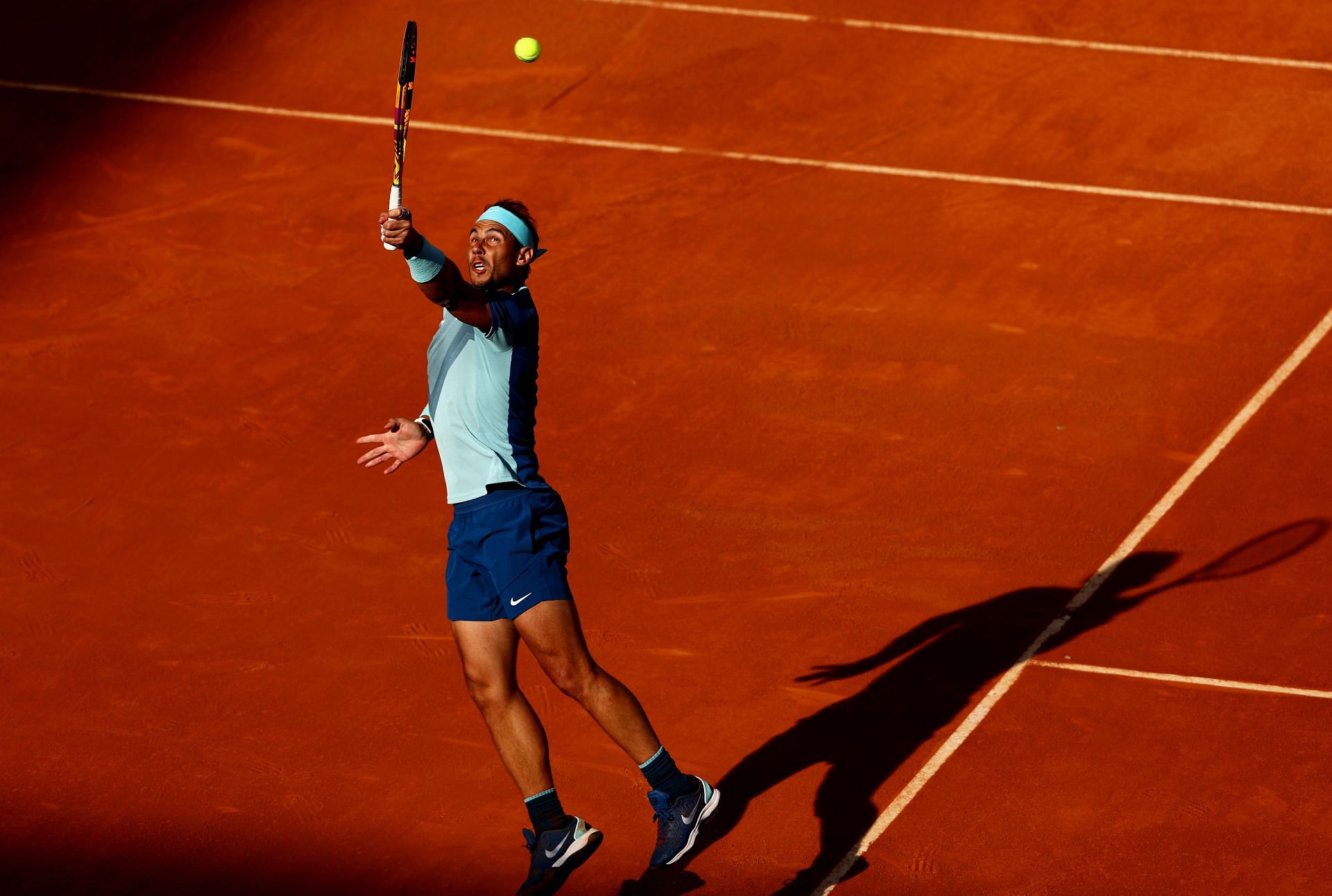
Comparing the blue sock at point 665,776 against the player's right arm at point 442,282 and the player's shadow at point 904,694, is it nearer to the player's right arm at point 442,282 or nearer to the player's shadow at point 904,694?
the player's shadow at point 904,694

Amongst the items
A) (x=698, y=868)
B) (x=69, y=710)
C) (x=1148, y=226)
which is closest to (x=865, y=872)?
(x=698, y=868)

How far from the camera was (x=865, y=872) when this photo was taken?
7.27 metres

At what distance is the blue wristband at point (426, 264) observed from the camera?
19.5 feet

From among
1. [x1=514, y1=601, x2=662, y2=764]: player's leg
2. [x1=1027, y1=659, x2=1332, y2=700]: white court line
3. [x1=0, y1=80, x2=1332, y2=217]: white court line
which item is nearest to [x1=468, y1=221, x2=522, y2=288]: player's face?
[x1=514, y1=601, x2=662, y2=764]: player's leg

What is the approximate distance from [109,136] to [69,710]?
7236 mm

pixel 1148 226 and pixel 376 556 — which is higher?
pixel 1148 226

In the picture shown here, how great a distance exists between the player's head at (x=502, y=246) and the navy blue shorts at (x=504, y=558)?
80 centimetres

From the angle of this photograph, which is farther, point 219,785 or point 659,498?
point 659,498

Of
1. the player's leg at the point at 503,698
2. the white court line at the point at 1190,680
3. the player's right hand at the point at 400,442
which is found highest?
the player's right hand at the point at 400,442

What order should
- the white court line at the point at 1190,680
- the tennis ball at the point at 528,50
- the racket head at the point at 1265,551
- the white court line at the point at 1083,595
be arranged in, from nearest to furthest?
1. the white court line at the point at 1083,595
2. the tennis ball at the point at 528,50
3. the white court line at the point at 1190,680
4. the racket head at the point at 1265,551

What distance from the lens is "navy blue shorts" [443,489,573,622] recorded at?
6512mm

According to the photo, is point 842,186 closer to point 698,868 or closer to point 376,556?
point 376,556

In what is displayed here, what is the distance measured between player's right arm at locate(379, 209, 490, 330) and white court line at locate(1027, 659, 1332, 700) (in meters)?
3.70

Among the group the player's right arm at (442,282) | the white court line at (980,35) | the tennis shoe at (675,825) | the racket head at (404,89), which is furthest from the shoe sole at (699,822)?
the white court line at (980,35)
